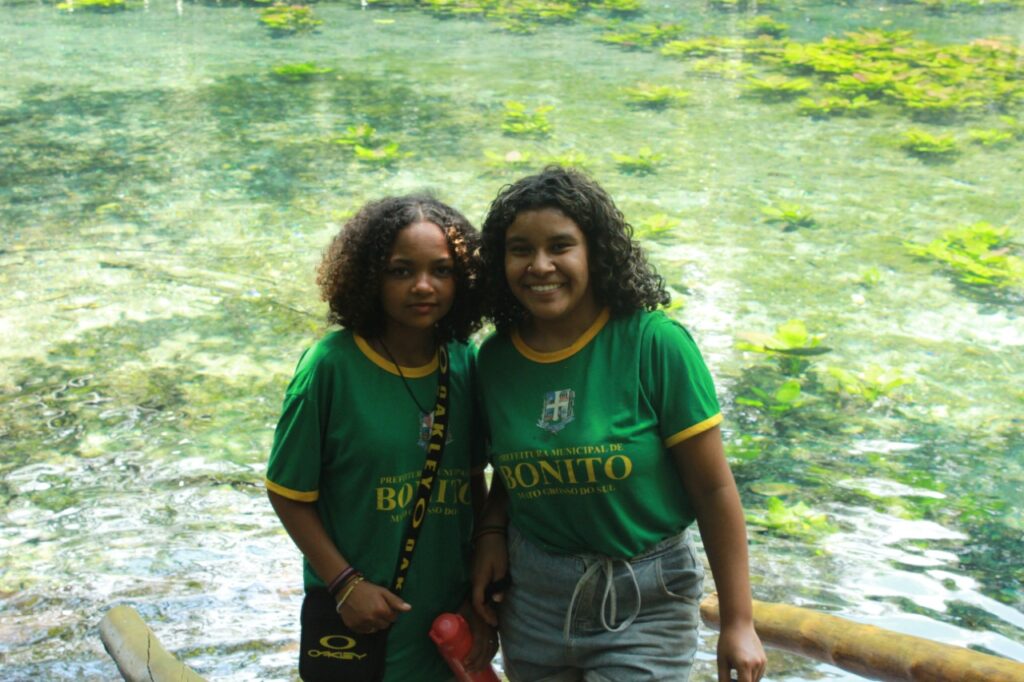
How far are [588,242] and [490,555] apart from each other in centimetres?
56

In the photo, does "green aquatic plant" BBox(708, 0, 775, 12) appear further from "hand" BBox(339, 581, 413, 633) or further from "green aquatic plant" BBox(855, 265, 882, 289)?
"hand" BBox(339, 581, 413, 633)

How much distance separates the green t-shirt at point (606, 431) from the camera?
1.86 m

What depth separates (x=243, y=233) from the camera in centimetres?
558

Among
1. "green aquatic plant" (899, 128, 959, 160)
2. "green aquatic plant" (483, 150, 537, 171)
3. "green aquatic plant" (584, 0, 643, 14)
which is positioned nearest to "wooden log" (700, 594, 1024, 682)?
"green aquatic plant" (483, 150, 537, 171)

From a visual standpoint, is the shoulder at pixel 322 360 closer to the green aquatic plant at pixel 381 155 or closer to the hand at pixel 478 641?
the hand at pixel 478 641

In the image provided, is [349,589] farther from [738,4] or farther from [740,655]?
[738,4]

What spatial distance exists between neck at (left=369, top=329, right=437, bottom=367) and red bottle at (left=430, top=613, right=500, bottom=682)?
17.1 inches

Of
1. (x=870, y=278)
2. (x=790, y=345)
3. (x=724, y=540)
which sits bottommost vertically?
(x=790, y=345)

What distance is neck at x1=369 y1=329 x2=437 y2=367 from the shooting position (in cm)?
199

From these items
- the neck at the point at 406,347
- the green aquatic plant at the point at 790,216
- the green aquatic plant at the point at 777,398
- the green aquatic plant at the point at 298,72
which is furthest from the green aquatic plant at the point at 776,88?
the neck at the point at 406,347

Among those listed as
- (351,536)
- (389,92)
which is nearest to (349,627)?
(351,536)

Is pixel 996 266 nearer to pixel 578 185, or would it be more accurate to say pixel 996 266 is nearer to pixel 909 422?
pixel 909 422

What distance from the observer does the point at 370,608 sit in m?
1.91

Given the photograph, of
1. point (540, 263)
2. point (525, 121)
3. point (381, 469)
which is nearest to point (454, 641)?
point (381, 469)
